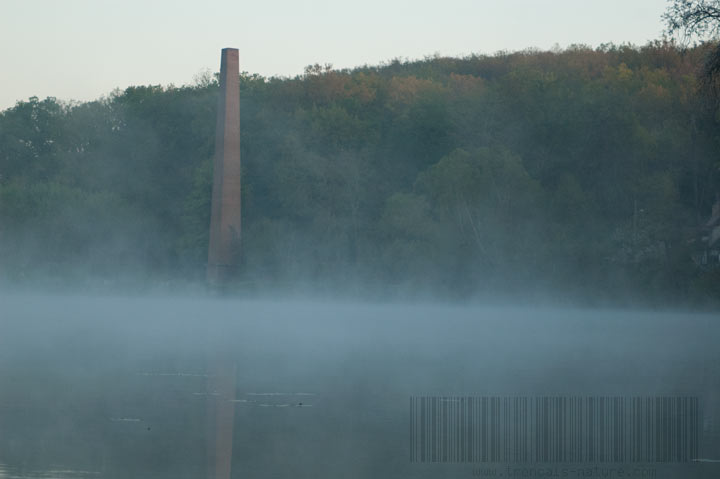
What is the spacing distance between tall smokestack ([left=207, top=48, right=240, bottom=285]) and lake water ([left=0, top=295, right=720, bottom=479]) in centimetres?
2284

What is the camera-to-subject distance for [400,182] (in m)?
66.1

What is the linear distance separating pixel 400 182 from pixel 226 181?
15.9 meters

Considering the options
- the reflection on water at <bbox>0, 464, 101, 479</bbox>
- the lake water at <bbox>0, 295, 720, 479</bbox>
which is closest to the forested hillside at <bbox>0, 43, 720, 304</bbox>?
the lake water at <bbox>0, 295, 720, 479</bbox>

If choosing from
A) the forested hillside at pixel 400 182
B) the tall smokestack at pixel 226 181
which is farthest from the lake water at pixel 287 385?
the tall smokestack at pixel 226 181

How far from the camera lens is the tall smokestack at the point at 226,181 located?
169 feet

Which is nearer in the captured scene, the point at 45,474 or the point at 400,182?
the point at 45,474

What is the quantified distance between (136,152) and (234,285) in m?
25.0

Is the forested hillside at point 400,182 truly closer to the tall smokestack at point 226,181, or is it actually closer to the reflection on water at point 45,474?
the tall smokestack at point 226,181

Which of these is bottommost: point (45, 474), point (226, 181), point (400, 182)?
point (45, 474)

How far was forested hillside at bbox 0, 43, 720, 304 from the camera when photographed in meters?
52.1

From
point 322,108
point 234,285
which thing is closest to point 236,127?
point 234,285

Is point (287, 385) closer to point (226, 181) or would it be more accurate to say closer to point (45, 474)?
point (45, 474)

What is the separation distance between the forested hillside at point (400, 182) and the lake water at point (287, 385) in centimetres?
2097

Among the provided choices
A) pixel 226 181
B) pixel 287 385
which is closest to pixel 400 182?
pixel 226 181
